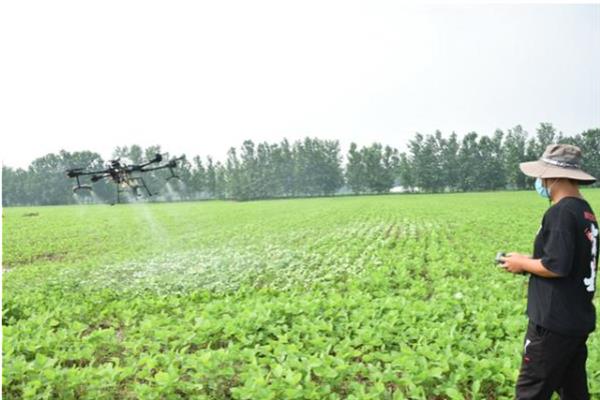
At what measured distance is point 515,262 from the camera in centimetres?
197

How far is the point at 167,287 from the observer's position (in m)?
4.83

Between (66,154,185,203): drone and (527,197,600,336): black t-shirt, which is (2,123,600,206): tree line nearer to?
(66,154,185,203): drone

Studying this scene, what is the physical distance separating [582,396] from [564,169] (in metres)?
0.99

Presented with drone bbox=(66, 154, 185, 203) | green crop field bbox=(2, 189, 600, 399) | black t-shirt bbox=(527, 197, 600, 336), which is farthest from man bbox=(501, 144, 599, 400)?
drone bbox=(66, 154, 185, 203)

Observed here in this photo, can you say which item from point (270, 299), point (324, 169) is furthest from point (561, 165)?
point (324, 169)

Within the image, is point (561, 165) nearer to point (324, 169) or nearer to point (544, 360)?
point (544, 360)

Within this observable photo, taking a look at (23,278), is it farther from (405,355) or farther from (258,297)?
(405,355)

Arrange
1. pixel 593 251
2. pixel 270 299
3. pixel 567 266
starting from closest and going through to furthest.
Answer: pixel 567 266
pixel 593 251
pixel 270 299

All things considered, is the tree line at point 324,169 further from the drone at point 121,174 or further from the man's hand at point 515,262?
the man's hand at point 515,262

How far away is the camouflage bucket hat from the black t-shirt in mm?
102

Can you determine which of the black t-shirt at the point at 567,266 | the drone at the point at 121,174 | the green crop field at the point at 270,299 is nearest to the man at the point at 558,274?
the black t-shirt at the point at 567,266

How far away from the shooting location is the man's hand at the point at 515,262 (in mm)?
1948

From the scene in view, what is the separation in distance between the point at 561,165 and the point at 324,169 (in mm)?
3958

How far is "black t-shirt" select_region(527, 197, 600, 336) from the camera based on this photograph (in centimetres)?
183
